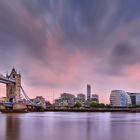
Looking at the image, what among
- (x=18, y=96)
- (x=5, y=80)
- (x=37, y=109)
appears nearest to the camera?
(x=5, y=80)

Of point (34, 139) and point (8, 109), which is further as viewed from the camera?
point (8, 109)

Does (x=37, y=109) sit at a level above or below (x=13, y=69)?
below

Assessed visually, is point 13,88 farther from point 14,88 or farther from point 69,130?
point 69,130

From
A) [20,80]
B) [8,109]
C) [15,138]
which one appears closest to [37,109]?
[20,80]

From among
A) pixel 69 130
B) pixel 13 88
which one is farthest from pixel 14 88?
pixel 69 130

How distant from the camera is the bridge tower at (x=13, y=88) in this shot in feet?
557

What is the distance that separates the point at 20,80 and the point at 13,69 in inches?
266

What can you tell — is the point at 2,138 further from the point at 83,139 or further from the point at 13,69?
the point at 13,69

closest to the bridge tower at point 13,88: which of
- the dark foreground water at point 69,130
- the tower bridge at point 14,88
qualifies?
the tower bridge at point 14,88

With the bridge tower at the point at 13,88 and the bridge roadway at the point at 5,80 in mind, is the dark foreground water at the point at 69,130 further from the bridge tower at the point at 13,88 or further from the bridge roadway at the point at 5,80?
the bridge tower at the point at 13,88

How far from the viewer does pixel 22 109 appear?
6063 inches

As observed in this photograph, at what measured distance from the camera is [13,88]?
17212 centimetres

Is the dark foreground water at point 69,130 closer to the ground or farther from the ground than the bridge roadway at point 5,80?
closer to the ground

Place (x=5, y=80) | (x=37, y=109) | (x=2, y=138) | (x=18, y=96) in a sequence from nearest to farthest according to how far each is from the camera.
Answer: (x=2, y=138), (x=5, y=80), (x=18, y=96), (x=37, y=109)
